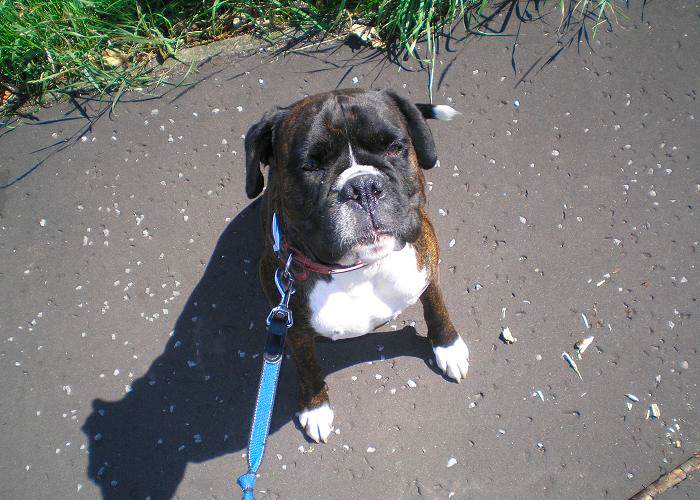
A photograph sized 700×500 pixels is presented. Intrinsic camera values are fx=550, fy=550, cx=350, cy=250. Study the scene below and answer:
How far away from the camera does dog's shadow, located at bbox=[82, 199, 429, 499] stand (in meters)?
3.33

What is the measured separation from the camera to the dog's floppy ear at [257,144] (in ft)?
8.40

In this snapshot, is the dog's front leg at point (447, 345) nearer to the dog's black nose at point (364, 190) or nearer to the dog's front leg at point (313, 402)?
the dog's front leg at point (313, 402)

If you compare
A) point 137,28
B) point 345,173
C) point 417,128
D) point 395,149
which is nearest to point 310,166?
point 345,173

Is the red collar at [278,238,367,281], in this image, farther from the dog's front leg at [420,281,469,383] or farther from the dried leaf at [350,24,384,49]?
the dried leaf at [350,24,384,49]

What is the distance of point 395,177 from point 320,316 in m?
0.78

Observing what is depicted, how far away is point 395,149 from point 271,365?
114 cm

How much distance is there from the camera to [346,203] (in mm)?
2258

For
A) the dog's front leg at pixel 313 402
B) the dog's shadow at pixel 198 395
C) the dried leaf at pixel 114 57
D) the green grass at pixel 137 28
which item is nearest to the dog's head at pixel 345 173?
the dog's front leg at pixel 313 402

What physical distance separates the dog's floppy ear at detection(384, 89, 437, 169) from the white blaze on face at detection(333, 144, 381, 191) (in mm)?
418

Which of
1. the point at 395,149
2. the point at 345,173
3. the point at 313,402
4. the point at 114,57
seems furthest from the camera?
the point at 114,57

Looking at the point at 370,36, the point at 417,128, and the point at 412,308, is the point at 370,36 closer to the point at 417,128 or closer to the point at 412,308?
the point at 417,128

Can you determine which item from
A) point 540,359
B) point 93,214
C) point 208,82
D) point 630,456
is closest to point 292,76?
point 208,82

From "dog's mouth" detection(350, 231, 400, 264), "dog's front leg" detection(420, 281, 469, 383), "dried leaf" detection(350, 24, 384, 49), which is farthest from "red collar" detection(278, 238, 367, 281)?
"dried leaf" detection(350, 24, 384, 49)

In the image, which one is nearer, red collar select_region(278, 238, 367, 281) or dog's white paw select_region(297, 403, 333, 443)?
red collar select_region(278, 238, 367, 281)
